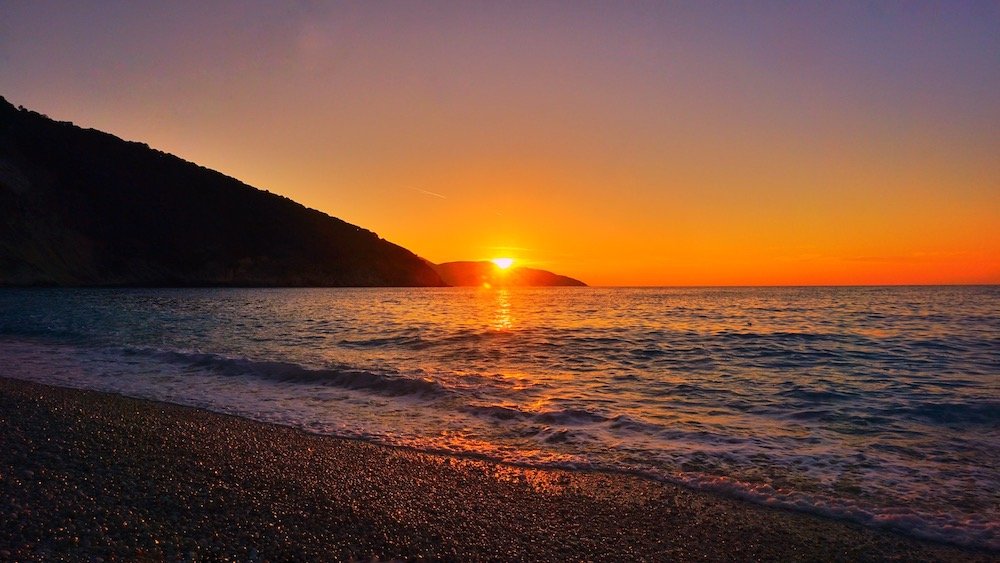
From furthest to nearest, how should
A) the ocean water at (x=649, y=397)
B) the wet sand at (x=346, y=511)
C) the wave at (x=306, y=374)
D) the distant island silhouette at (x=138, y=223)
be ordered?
the distant island silhouette at (x=138, y=223) → the wave at (x=306, y=374) → the ocean water at (x=649, y=397) → the wet sand at (x=346, y=511)

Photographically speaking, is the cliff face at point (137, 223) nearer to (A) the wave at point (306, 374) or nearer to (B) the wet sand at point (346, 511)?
(A) the wave at point (306, 374)

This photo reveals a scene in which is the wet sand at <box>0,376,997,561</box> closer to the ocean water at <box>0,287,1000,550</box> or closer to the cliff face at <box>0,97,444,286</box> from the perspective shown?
the ocean water at <box>0,287,1000,550</box>

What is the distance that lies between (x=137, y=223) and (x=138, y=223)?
0.14 m

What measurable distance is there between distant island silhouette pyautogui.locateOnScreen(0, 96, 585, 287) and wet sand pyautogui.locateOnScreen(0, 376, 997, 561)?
79.9 m

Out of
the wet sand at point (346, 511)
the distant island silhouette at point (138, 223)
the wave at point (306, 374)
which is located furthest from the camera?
the distant island silhouette at point (138, 223)

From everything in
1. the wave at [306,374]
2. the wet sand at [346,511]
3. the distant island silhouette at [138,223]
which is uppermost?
the distant island silhouette at [138,223]

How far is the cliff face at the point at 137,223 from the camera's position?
241ft

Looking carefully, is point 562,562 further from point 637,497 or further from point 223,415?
point 223,415

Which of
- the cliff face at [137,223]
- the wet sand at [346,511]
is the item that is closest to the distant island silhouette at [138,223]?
the cliff face at [137,223]

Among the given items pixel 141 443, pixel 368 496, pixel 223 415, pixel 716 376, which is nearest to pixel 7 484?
pixel 141 443

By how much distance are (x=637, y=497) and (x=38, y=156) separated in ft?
361

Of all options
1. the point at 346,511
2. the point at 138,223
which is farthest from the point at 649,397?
the point at 138,223

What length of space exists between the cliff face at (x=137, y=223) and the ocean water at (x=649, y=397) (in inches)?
2516

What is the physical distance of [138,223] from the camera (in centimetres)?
8975
